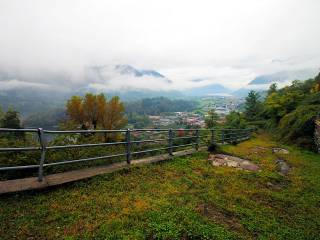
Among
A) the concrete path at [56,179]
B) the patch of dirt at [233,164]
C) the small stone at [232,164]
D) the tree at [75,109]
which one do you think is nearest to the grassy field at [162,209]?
the concrete path at [56,179]

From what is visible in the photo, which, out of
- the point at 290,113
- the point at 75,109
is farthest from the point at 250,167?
the point at 75,109

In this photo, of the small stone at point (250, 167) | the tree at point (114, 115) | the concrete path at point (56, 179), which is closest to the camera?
the concrete path at point (56, 179)

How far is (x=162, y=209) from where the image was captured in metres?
4.62

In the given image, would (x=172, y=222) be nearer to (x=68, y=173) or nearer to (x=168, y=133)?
(x=68, y=173)

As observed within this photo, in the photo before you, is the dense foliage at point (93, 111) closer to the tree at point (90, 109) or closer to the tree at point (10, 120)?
the tree at point (90, 109)

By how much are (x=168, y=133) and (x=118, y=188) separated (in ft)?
14.6

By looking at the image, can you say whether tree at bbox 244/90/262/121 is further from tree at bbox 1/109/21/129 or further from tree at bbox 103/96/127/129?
tree at bbox 1/109/21/129

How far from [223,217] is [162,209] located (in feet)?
4.30

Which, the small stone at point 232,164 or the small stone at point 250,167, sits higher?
the small stone at point 232,164

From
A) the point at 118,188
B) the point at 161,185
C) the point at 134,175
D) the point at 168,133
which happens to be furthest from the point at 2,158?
the point at 168,133

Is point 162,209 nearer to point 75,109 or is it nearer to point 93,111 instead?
point 93,111

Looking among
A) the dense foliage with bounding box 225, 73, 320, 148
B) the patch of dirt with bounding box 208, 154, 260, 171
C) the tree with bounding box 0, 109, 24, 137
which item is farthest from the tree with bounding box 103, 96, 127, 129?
the patch of dirt with bounding box 208, 154, 260, 171

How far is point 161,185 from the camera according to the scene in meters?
6.10

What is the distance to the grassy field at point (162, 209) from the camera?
3723 millimetres
